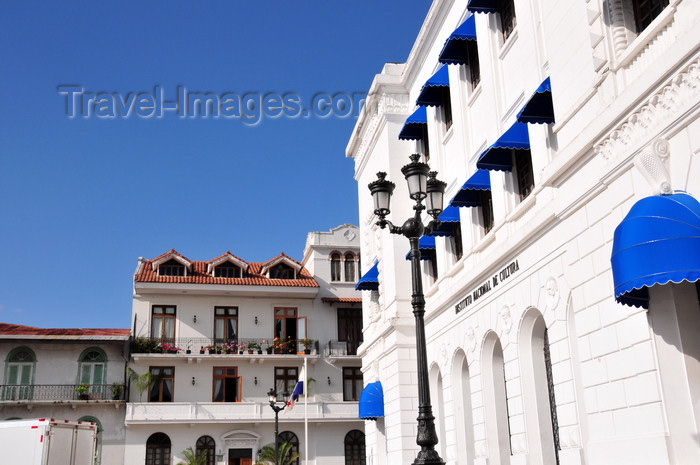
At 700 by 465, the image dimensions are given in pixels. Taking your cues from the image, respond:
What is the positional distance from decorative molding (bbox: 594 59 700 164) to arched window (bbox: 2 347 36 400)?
126ft

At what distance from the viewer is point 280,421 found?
1601 inches

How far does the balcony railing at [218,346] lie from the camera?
137 ft

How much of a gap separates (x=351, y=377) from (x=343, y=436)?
365cm

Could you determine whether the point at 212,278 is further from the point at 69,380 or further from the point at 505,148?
the point at 505,148

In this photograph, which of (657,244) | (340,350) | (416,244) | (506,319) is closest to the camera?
(657,244)

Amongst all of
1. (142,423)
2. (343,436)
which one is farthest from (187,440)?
(343,436)

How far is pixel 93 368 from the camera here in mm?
42000

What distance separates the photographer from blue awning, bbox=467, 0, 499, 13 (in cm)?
1744

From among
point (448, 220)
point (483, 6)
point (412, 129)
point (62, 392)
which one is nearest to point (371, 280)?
point (412, 129)

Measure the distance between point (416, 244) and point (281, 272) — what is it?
34.4 meters

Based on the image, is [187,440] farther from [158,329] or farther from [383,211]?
[383,211]

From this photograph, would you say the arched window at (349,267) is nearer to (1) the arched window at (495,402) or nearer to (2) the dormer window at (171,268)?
(2) the dormer window at (171,268)

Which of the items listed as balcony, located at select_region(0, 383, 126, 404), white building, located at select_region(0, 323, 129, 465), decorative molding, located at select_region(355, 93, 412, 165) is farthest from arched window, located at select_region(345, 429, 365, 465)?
decorative molding, located at select_region(355, 93, 412, 165)

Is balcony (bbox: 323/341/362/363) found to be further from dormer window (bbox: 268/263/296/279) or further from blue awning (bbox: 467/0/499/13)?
blue awning (bbox: 467/0/499/13)
